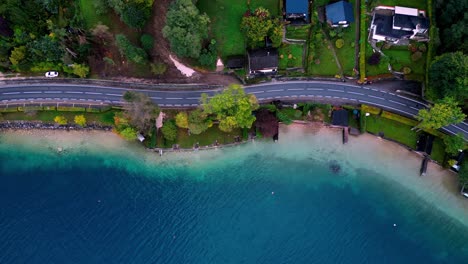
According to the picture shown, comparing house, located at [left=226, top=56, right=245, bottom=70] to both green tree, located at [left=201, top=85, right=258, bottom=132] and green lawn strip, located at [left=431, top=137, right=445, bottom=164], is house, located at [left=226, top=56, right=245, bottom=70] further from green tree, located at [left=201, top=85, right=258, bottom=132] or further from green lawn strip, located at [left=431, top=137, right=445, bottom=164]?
green lawn strip, located at [left=431, top=137, right=445, bottom=164]

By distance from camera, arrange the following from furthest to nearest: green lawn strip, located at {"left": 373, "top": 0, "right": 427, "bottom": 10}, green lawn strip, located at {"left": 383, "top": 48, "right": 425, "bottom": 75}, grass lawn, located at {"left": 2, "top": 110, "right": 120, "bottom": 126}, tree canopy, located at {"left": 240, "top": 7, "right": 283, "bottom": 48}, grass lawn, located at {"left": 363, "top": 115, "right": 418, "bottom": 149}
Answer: grass lawn, located at {"left": 2, "top": 110, "right": 120, "bottom": 126}, grass lawn, located at {"left": 363, "top": 115, "right": 418, "bottom": 149}, green lawn strip, located at {"left": 383, "top": 48, "right": 425, "bottom": 75}, green lawn strip, located at {"left": 373, "top": 0, "right": 427, "bottom": 10}, tree canopy, located at {"left": 240, "top": 7, "right": 283, "bottom": 48}

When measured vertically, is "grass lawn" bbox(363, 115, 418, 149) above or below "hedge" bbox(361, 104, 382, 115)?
below

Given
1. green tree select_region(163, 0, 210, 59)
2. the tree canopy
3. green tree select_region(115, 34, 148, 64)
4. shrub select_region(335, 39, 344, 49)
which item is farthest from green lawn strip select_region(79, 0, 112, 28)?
shrub select_region(335, 39, 344, 49)

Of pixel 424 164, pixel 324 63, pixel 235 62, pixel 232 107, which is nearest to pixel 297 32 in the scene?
pixel 324 63

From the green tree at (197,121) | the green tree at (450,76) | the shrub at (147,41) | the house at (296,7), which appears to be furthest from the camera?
the house at (296,7)

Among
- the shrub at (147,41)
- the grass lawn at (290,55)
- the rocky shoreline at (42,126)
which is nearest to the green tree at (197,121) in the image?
the shrub at (147,41)

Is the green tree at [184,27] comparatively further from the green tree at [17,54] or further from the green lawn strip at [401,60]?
the green lawn strip at [401,60]

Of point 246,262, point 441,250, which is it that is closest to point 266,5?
point 246,262
